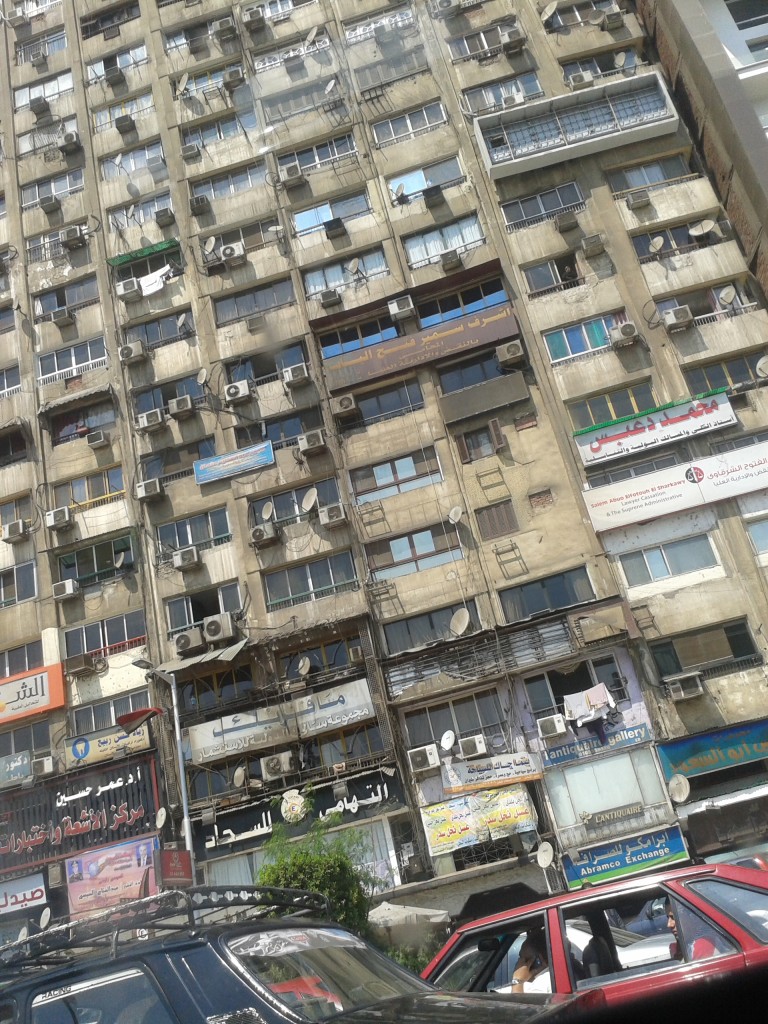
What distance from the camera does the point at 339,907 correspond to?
15.4 m

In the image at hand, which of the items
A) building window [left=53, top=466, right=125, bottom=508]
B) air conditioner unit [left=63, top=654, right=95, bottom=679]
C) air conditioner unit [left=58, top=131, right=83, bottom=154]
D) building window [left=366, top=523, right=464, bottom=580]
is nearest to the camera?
building window [left=366, top=523, right=464, bottom=580]

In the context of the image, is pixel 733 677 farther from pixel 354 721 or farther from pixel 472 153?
pixel 472 153

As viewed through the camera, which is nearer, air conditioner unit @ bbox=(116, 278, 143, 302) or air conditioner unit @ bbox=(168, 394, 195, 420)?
air conditioner unit @ bbox=(168, 394, 195, 420)

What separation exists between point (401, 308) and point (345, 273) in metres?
2.73

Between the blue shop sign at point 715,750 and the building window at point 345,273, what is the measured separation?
645 inches

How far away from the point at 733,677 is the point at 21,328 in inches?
1000

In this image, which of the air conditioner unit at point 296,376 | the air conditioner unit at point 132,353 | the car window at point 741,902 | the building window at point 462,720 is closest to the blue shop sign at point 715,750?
the building window at point 462,720

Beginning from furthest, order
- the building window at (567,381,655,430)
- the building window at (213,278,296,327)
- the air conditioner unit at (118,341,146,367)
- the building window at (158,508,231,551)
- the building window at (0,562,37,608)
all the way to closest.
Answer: the building window at (213,278,296,327)
the air conditioner unit at (118,341,146,367)
the building window at (0,562,37,608)
the building window at (158,508,231,551)
the building window at (567,381,655,430)

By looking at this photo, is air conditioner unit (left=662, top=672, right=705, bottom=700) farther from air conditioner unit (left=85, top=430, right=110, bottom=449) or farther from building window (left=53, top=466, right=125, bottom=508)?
air conditioner unit (left=85, top=430, right=110, bottom=449)

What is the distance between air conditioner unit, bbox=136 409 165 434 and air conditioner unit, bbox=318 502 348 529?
20.8 ft

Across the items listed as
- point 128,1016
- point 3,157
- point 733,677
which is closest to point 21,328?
point 3,157

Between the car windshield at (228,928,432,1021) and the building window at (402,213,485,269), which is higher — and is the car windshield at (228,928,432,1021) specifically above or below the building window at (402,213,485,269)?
below

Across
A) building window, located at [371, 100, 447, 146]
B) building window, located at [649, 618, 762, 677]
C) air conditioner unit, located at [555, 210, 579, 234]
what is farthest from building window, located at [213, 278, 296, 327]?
building window, located at [649, 618, 762, 677]

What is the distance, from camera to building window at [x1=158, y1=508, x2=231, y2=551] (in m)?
25.0
